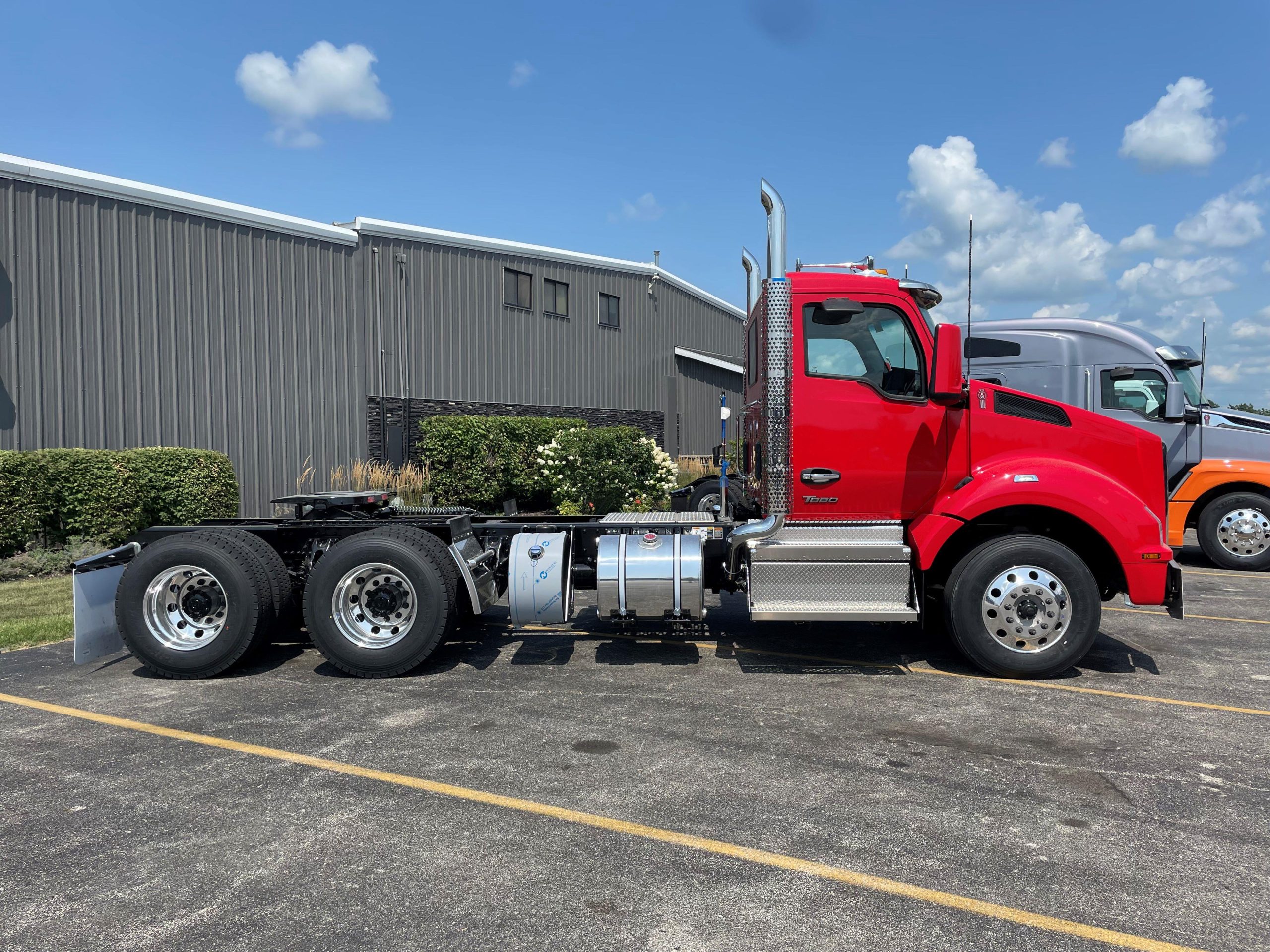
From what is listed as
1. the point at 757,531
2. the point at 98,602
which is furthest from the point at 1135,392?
the point at 98,602

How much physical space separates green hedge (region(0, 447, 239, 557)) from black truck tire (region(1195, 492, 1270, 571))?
13215 millimetres

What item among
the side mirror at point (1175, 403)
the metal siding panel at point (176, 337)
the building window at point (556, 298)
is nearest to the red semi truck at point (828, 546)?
the side mirror at point (1175, 403)

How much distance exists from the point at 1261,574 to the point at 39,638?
544 inches

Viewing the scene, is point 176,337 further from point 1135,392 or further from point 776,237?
point 1135,392

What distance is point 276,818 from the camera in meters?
4.09

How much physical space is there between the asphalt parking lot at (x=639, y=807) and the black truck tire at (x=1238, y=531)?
5780mm

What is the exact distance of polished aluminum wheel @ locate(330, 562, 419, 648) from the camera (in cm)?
648

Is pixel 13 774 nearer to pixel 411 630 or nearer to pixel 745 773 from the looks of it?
pixel 411 630

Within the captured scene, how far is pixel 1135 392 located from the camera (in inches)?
478

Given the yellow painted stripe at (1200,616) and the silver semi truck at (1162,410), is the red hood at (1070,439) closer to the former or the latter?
the yellow painted stripe at (1200,616)

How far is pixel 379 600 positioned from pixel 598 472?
30.5 ft

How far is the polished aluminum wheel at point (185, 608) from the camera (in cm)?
651

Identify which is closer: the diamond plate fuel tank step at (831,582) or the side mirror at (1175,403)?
the diamond plate fuel tank step at (831,582)

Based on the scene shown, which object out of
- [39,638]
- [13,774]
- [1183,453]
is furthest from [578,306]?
[13,774]
